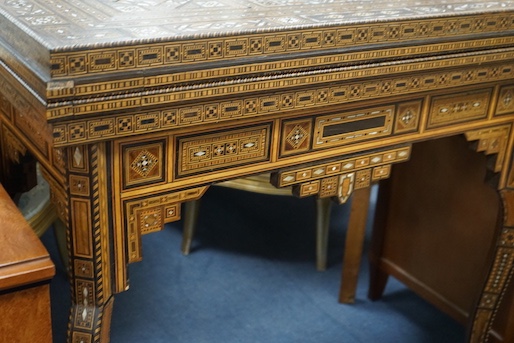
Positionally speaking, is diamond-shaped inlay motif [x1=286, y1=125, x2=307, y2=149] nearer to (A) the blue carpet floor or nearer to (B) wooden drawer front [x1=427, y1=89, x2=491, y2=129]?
(B) wooden drawer front [x1=427, y1=89, x2=491, y2=129]

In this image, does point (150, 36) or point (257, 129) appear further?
point (257, 129)

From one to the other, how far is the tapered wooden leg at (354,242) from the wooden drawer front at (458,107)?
54cm

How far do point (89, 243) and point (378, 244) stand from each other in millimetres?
1168

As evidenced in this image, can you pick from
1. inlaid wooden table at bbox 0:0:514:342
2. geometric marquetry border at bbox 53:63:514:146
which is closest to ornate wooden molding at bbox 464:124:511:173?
inlaid wooden table at bbox 0:0:514:342

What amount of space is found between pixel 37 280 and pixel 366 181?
62 cm

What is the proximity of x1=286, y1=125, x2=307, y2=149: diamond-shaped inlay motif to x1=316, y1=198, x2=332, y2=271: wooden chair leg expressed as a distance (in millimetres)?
961

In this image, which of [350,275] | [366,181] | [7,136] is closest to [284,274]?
[350,275]

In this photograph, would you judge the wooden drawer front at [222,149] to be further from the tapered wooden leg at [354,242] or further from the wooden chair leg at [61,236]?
the wooden chair leg at [61,236]

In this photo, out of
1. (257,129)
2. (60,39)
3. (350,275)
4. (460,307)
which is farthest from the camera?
(350,275)

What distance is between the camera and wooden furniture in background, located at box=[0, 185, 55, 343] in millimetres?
1014

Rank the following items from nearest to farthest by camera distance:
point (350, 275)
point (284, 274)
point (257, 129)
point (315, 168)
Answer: point (257, 129) < point (315, 168) < point (350, 275) < point (284, 274)

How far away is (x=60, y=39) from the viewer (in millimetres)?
945

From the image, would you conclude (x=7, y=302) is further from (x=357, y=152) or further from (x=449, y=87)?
(x=449, y=87)

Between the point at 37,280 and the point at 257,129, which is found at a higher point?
the point at 257,129
